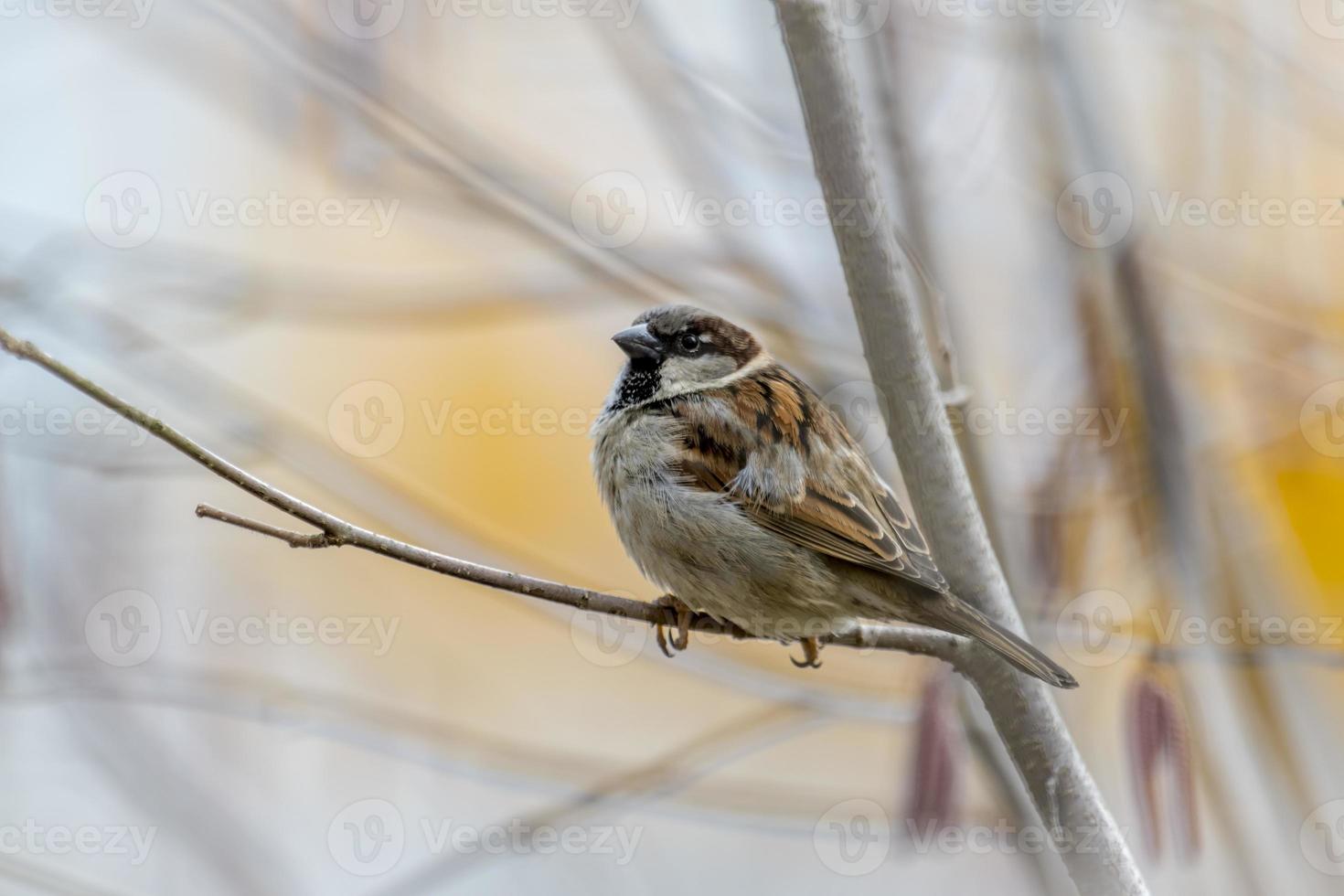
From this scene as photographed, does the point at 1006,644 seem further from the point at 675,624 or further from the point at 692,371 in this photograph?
the point at 692,371

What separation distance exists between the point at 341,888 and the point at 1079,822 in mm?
4158

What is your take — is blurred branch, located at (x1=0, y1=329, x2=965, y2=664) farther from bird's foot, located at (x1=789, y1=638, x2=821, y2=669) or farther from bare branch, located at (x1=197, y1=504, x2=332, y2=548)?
bird's foot, located at (x1=789, y1=638, x2=821, y2=669)

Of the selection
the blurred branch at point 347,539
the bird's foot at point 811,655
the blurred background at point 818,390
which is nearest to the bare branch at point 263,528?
the blurred branch at point 347,539

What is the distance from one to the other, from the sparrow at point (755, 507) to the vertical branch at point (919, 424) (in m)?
0.62

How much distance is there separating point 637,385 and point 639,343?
142 mm

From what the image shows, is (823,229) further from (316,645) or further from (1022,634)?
(316,645)

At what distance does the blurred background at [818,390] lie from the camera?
2.93 meters

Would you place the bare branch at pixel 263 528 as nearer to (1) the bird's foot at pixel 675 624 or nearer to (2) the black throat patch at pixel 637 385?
(1) the bird's foot at pixel 675 624

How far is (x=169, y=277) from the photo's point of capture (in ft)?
12.5

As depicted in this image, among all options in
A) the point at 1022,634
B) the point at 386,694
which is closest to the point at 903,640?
the point at 1022,634

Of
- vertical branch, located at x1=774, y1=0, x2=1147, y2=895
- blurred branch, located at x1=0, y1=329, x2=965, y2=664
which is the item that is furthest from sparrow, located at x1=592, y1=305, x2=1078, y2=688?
vertical branch, located at x1=774, y1=0, x2=1147, y2=895

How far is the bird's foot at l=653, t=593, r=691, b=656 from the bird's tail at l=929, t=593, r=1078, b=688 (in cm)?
90

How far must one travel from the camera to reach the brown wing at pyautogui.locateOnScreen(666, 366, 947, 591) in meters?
3.36

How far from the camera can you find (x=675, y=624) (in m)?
3.42
